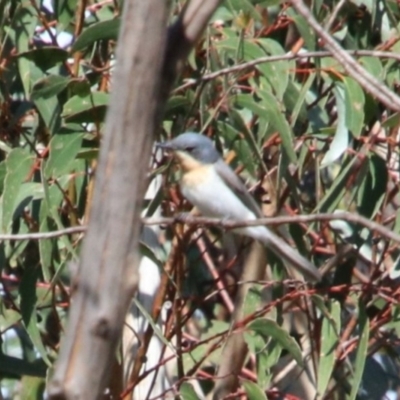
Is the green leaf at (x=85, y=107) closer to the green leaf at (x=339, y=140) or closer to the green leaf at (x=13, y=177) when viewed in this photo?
the green leaf at (x=13, y=177)

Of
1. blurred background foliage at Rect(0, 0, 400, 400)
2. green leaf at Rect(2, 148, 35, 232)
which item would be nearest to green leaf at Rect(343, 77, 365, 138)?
blurred background foliage at Rect(0, 0, 400, 400)

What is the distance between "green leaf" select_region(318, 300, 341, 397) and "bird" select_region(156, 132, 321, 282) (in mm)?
106

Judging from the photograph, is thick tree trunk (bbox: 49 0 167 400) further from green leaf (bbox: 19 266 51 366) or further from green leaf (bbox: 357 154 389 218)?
green leaf (bbox: 357 154 389 218)

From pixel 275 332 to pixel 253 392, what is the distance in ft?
0.50

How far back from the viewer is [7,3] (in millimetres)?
2973

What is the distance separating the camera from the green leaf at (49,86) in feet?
9.02

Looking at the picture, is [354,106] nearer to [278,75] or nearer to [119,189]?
[278,75]

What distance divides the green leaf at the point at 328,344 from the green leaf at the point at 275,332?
2.5 inches

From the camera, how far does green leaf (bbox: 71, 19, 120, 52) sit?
267 cm

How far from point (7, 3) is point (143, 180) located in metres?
1.86

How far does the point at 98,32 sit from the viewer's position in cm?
267

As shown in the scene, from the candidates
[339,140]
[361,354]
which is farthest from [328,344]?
[339,140]

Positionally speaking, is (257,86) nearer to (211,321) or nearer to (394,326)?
(394,326)

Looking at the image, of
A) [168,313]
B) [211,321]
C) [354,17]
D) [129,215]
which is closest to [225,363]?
[168,313]
